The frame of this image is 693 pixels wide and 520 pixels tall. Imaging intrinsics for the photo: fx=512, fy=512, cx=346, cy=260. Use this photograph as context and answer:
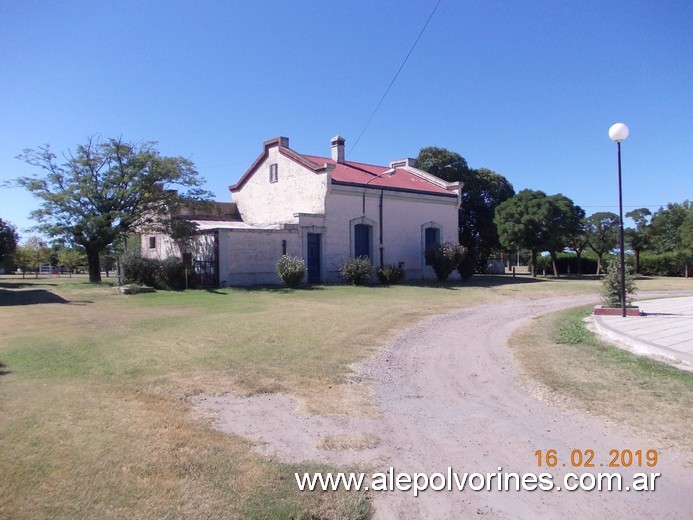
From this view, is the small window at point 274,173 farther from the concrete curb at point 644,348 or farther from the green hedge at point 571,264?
the green hedge at point 571,264

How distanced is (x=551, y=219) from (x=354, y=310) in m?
24.4

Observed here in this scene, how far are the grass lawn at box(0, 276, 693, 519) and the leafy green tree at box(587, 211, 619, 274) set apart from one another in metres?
32.6

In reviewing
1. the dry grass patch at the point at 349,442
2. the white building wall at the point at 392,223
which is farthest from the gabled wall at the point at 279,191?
the dry grass patch at the point at 349,442

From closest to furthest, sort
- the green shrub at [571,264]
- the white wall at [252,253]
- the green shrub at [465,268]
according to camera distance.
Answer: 1. the white wall at [252,253]
2. the green shrub at [465,268]
3. the green shrub at [571,264]

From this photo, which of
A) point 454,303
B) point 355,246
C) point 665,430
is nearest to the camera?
point 665,430

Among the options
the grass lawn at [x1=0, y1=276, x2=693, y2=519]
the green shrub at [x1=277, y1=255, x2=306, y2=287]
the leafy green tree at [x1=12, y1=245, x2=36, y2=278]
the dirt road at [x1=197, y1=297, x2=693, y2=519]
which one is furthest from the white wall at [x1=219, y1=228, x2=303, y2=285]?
the leafy green tree at [x1=12, y1=245, x2=36, y2=278]

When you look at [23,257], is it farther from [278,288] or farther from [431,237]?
[431,237]

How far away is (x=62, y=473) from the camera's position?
4.04m

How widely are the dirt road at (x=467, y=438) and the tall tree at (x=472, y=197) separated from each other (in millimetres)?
34449

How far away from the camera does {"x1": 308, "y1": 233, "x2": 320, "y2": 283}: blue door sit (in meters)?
27.1

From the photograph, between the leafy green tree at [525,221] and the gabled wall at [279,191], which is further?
the leafy green tree at [525,221]

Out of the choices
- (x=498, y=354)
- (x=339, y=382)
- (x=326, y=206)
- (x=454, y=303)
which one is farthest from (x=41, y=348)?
(x=326, y=206)

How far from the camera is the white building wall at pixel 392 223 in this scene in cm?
2758

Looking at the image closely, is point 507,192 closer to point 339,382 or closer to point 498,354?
point 498,354
